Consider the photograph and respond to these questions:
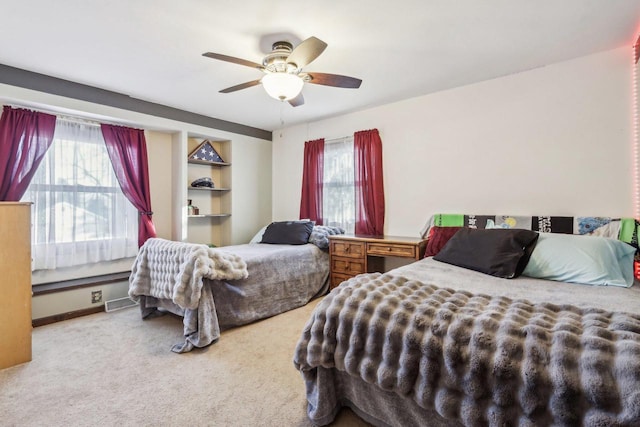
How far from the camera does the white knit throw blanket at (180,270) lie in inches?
94.7

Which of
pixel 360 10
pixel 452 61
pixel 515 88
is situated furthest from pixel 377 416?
pixel 515 88

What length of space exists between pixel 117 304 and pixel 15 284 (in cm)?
125

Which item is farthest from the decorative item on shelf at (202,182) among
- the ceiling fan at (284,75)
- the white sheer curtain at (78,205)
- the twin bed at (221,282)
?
the ceiling fan at (284,75)

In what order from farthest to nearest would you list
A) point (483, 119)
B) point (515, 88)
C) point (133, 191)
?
point (133, 191) → point (483, 119) → point (515, 88)

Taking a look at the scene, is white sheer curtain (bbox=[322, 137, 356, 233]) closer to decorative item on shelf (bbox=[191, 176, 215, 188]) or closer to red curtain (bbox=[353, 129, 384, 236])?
red curtain (bbox=[353, 129, 384, 236])

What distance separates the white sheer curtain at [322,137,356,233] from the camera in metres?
4.09

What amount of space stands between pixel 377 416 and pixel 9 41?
3.53 meters

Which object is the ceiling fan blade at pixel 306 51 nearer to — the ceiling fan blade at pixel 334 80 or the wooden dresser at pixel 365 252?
the ceiling fan blade at pixel 334 80

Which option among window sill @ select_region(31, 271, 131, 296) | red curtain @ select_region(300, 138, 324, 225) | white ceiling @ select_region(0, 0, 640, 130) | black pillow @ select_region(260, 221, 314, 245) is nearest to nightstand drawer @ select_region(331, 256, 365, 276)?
black pillow @ select_region(260, 221, 314, 245)

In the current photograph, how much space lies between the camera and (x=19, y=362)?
7.09ft

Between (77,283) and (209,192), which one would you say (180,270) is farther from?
(209,192)

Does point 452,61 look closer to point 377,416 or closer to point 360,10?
point 360,10

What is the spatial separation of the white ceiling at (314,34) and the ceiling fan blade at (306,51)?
0.25m

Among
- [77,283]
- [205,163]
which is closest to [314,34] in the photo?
[205,163]
